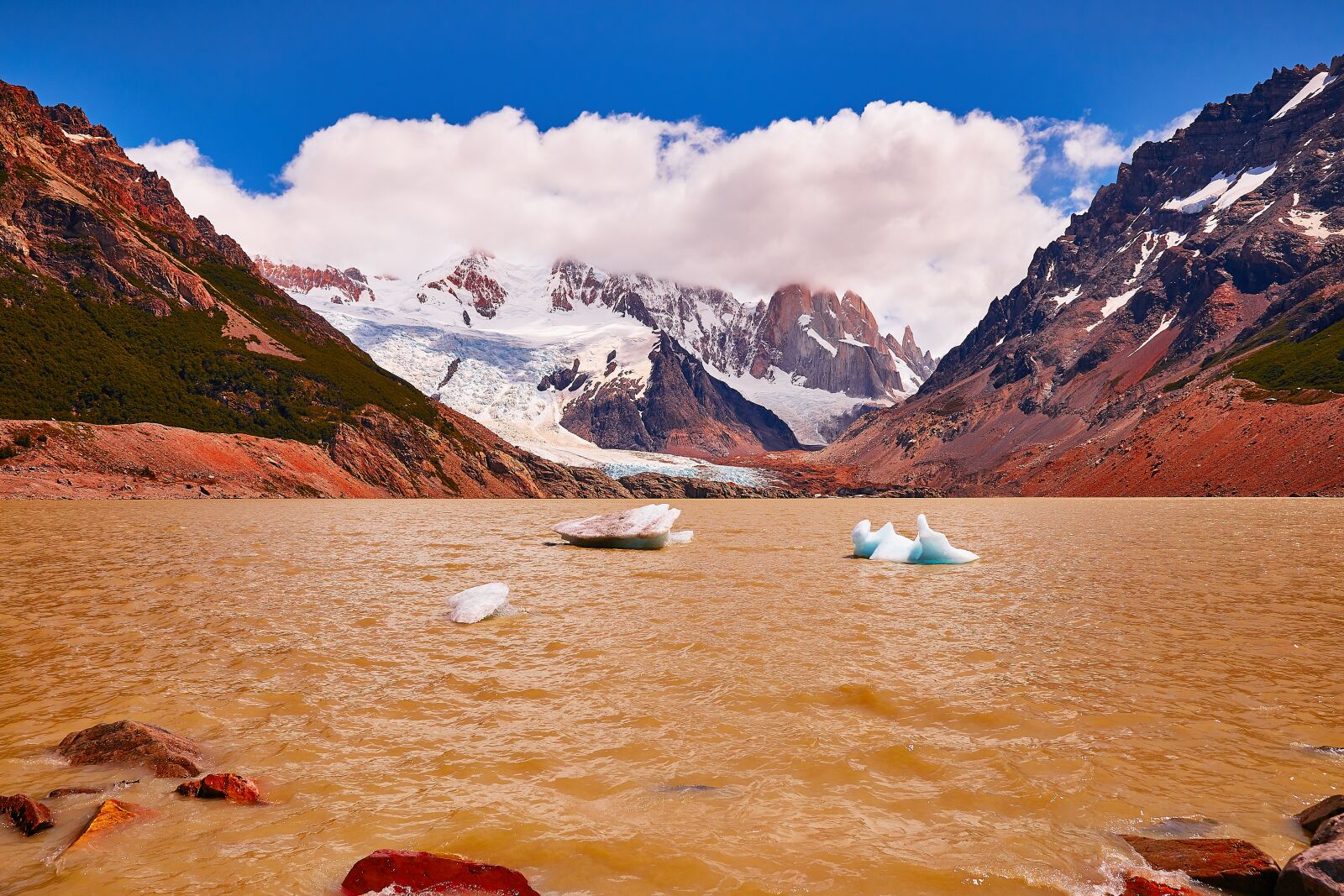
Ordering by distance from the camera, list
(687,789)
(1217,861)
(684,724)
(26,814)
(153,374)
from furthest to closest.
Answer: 1. (153,374)
2. (684,724)
3. (687,789)
4. (26,814)
5. (1217,861)

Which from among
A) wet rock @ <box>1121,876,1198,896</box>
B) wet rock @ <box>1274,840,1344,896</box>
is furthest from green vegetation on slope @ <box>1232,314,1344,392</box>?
wet rock @ <box>1121,876,1198,896</box>

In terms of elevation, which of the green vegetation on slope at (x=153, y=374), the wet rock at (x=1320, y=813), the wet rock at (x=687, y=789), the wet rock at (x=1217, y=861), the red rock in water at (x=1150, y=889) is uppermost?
the green vegetation on slope at (x=153, y=374)

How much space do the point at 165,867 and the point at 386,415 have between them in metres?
142

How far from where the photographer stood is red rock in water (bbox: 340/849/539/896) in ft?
17.4

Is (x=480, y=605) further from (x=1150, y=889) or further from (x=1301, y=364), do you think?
(x=1301, y=364)

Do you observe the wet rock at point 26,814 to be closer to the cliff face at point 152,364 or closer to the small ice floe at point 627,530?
the small ice floe at point 627,530

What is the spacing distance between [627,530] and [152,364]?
363 ft

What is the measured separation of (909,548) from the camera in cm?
3008

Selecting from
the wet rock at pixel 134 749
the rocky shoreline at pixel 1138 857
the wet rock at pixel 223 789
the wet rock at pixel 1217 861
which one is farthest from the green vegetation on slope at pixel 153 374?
the wet rock at pixel 1217 861

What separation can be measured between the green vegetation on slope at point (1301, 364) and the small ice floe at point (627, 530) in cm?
15711

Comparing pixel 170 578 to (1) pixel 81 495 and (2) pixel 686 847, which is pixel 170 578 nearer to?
(2) pixel 686 847

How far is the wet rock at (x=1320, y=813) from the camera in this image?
6184 mm

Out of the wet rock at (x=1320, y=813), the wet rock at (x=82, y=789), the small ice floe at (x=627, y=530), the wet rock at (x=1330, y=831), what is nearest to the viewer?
the wet rock at (x=1330, y=831)

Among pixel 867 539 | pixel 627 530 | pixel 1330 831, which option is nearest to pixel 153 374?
pixel 627 530
